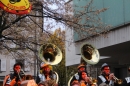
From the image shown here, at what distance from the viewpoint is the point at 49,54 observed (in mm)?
9477

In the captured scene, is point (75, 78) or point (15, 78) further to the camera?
point (75, 78)

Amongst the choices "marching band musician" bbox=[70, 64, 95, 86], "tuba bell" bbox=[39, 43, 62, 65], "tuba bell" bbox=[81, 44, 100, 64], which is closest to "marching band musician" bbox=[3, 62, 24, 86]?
"tuba bell" bbox=[39, 43, 62, 65]

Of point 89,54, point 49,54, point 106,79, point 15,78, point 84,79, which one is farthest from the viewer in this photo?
point 89,54

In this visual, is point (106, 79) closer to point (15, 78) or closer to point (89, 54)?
point (89, 54)

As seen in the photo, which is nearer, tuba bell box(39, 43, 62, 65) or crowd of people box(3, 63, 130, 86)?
crowd of people box(3, 63, 130, 86)

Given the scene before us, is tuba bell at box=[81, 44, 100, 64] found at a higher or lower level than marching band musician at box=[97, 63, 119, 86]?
higher

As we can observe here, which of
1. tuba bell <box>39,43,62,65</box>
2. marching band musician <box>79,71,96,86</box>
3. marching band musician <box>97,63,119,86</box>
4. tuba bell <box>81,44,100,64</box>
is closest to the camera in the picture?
marching band musician <box>97,63,119,86</box>

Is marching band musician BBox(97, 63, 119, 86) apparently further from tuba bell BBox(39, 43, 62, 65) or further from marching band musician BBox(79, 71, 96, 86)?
tuba bell BBox(39, 43, 62, 65)

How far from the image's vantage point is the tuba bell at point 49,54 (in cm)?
922

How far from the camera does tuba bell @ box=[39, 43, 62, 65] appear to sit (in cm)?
922

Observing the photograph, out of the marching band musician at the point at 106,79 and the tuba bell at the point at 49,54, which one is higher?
the tuba bell at the point at 49,54

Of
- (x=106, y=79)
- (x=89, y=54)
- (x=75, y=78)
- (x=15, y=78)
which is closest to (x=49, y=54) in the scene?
(x=75, y=78)

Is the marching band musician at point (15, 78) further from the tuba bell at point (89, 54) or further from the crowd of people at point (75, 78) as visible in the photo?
the tuba bell at point (89, 54)

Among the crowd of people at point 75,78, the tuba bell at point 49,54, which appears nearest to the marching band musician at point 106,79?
the crowd of people at point 75,78
